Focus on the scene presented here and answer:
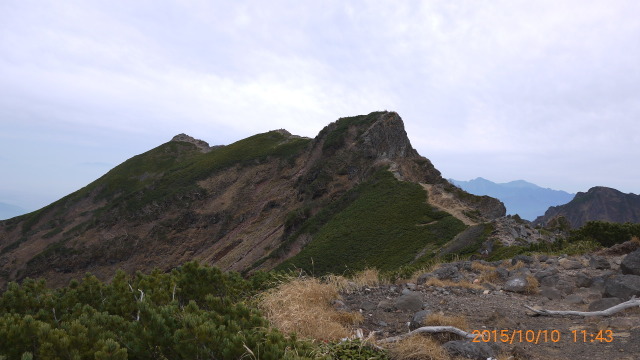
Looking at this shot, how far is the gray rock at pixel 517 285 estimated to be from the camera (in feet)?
30.4

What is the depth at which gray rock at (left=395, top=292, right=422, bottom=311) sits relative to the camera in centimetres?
736

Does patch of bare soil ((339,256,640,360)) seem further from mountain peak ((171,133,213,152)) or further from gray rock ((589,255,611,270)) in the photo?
mountain peak ((171,133,213,152))

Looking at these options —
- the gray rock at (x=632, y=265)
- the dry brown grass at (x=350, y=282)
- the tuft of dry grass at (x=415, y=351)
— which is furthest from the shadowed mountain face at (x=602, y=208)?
the tuft of dry grass at (x=415, y=351)

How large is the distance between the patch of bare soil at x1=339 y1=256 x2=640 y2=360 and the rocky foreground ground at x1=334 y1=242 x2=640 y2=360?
11mm

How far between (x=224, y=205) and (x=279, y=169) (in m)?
9.97

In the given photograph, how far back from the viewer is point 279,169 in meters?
63.9

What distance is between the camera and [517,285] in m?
9.37

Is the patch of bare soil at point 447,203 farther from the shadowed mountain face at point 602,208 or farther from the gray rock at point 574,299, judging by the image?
the shadowed mountain face at point 602,208

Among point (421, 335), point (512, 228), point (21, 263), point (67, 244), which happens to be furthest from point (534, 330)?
point (21, 263)

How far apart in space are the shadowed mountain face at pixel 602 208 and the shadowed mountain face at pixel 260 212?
97.8 meters

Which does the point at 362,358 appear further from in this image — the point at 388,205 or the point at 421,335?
the point at 388,205

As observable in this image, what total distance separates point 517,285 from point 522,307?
163cm

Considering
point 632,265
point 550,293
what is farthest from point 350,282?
point 632,265

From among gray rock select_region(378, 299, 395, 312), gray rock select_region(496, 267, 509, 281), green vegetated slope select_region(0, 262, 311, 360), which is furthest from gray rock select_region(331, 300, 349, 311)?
gray rock select_region(496, 267, 509, 281)
